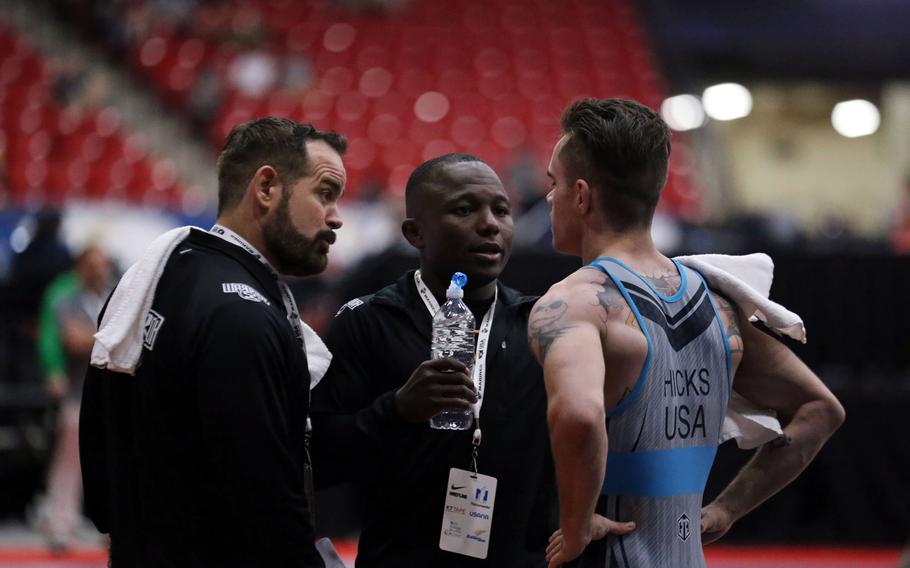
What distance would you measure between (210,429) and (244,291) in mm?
317

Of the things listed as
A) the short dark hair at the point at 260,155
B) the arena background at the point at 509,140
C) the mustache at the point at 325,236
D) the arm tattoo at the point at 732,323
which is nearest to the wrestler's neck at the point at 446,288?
the mustache at the point at 325,236

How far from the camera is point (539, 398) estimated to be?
3115 millimetres

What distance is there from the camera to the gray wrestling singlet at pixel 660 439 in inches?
98.4

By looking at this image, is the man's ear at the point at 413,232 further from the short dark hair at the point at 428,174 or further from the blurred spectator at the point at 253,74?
the blurred spectator at the point at 253,74

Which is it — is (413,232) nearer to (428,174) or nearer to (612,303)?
(428,174)

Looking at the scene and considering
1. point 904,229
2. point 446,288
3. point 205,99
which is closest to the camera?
point 446,288

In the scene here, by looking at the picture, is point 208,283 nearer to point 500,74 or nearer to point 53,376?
point 53,376

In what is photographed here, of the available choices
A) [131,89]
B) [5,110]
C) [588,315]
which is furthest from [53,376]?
[131,89]

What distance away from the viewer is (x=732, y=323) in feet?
9.07

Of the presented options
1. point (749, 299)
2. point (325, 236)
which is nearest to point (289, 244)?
point (325, 236)

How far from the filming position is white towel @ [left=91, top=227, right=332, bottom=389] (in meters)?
2.58

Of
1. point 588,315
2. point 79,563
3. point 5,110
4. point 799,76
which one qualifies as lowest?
point 79,563

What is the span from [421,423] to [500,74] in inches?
Answer: 584

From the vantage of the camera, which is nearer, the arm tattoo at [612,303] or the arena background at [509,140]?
the arm tattoo at [612,303]
